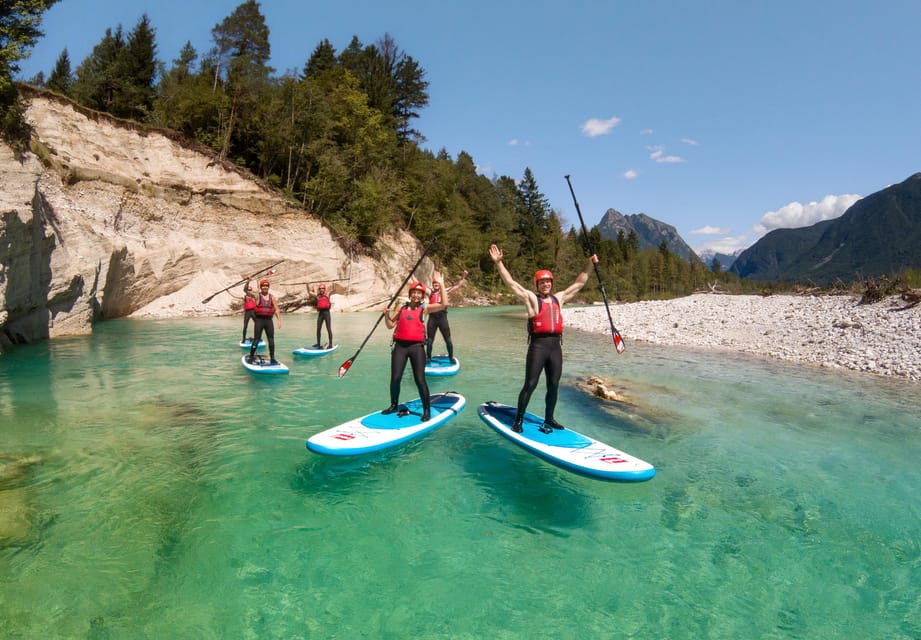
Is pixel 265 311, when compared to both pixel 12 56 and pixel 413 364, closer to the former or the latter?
pixel 413 364

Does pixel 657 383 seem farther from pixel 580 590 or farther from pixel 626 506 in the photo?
pixel 580 590

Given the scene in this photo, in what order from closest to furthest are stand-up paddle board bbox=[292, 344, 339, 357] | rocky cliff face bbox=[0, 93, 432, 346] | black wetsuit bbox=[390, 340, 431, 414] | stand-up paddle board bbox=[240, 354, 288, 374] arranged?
black wetsuit bbox=[390, 340, 431, 414] → stand-up paddle board bbox=[240, 354, 288, 374] → stand-up paddle board bbox=[292, 344, 339, 357] → rocky cliff face bbox=[0, 93, 432, 346]

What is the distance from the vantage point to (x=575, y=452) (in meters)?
5.86

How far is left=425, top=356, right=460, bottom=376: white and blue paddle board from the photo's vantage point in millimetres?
12859

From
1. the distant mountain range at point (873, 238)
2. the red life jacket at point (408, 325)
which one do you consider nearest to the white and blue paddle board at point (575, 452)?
the red life jacket at point (408, 325)

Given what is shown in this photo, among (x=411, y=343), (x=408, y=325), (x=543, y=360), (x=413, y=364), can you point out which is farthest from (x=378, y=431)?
(x=543, y=360)

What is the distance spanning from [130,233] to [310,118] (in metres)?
17.6

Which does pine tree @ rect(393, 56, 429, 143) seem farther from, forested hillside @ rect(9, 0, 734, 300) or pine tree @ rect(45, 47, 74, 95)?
pine tree @ rect(45, 47, 74, 95)

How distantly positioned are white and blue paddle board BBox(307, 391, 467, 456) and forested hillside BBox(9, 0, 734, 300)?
99.9 feet

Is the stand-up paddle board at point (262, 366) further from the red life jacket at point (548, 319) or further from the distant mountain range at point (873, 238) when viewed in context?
the distant mountain range at point (873, 238)

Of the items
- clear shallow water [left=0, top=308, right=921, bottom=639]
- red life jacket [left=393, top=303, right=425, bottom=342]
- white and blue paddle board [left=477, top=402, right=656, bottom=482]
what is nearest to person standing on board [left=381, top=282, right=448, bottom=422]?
red life jacket [left=393, top=303, right=425, bottom=342]

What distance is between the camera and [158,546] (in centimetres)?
450

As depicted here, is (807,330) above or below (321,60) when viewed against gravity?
below

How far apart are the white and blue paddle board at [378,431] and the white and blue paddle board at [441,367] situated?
4.33 m
